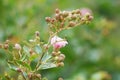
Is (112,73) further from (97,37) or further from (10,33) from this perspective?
(10,33)

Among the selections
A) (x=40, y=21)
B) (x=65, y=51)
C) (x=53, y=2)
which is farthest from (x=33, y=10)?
(x=53, y=2)

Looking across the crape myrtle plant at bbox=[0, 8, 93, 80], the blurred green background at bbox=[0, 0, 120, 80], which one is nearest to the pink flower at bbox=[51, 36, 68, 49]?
the crape myrtle plant at bbox=[0, 8, 93, 80]

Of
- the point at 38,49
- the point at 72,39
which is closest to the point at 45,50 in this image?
the point at 38,49

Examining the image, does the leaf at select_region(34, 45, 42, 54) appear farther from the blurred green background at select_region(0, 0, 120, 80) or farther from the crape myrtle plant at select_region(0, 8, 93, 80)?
the blurred green background at select_region(0, 0, 120, 80)

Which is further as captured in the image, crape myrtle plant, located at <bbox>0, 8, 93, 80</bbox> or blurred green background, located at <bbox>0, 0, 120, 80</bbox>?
blurred green background, located at <bbox>0, 0, 120, 80</bbox>

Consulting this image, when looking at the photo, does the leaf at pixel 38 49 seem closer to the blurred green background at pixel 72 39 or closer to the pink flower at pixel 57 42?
the pink flower at pixel 57 42

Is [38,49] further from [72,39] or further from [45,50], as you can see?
[72,39]

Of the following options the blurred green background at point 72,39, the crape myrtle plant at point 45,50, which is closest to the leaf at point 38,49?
the crape myrtle plant at point 45,50

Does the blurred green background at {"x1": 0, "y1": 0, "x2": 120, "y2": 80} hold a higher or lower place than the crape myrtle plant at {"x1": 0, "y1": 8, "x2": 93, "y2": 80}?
higher
